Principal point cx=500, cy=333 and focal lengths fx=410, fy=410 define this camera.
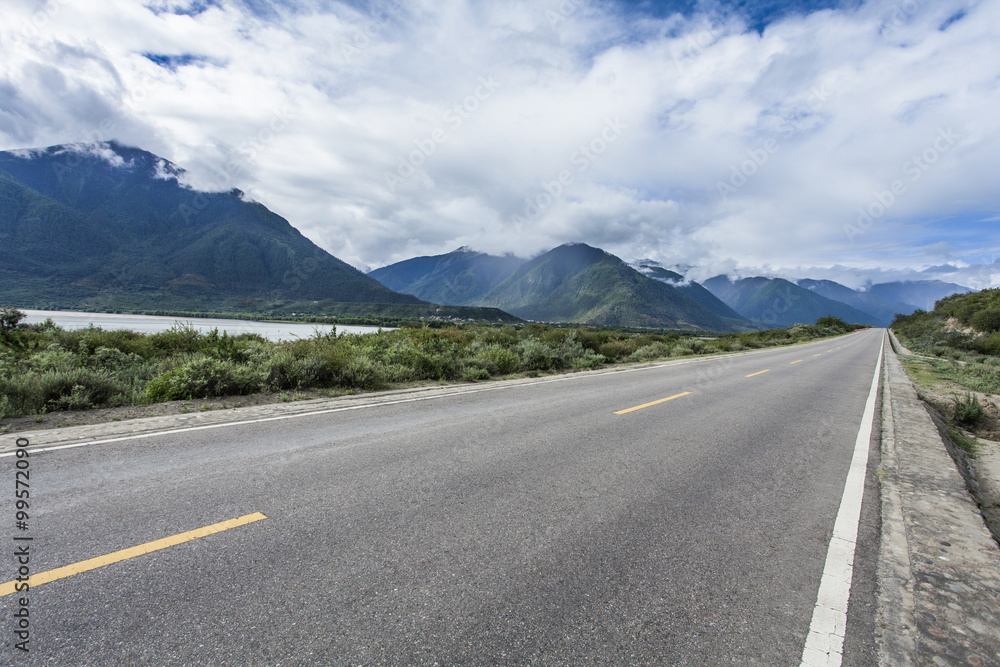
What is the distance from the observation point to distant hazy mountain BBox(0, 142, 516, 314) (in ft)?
350

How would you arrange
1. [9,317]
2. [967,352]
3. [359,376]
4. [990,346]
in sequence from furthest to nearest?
[967,352] < [990,346] < [9,317] < [359,376]

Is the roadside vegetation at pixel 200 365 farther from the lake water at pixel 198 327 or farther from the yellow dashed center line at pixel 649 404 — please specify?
the yellow dashed center line at pixel 649 404

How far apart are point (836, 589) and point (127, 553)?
4.80 metres

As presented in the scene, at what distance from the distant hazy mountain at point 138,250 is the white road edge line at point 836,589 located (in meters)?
114

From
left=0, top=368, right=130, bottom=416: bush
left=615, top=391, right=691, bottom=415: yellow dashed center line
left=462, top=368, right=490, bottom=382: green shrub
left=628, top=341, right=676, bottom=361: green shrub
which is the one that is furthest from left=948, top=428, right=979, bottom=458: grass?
left=0, top=368, right=130, bottom=416: bush

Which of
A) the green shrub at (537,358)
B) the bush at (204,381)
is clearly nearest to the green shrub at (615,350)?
the green shrub at (537,358)

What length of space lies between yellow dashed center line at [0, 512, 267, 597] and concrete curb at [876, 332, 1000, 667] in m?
4.26

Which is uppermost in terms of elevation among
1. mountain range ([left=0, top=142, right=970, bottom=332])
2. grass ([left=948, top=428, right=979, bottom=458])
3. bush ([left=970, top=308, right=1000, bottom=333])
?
mountain range ([left=0, top=142, right=970, bottom=332])

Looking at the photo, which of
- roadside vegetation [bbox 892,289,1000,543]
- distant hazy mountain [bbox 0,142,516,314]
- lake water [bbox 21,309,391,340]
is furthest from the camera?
distant hazy mountain [bbox 0,142,516,314]

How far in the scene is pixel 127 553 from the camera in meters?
2.76

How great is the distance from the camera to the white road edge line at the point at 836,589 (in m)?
2.22

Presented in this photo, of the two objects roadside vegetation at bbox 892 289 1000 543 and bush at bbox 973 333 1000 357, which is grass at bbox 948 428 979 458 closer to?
roadside vegetation at bbox 892 289 1000 543

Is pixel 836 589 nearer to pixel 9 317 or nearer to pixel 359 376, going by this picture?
pixel 359 376

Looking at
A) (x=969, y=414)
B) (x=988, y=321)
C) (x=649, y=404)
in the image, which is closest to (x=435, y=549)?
(x=649, y=404)
